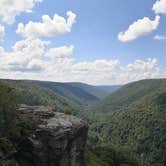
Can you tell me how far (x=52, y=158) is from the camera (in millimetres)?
43969

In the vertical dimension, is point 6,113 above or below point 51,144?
above

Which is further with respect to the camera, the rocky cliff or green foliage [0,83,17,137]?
the rocky cliff

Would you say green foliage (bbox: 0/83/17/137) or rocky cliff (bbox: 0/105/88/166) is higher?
green foliage (bbox: 0/83/17/137)

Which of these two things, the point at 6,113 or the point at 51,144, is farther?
the point at 51,144

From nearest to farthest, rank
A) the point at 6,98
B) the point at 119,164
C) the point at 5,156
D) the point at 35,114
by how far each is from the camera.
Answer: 1. the point at 5,156
2. the point at 6,98
3. the point at 35,114
4. the point at 119,164

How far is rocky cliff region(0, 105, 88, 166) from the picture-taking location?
142ft

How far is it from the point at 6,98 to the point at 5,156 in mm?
7762

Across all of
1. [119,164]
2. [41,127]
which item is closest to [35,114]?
[41,127]

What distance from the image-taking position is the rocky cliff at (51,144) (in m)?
43.3

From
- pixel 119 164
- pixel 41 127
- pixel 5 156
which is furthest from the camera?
pixel 119 164

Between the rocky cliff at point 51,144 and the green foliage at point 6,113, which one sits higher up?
the green foliage at point 6,113

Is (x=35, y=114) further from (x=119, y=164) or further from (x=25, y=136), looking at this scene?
(x=119, y=164)

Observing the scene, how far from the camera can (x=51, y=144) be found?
43.8 metres

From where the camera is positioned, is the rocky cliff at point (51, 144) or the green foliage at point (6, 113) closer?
the green foliage at point (6, 113)
